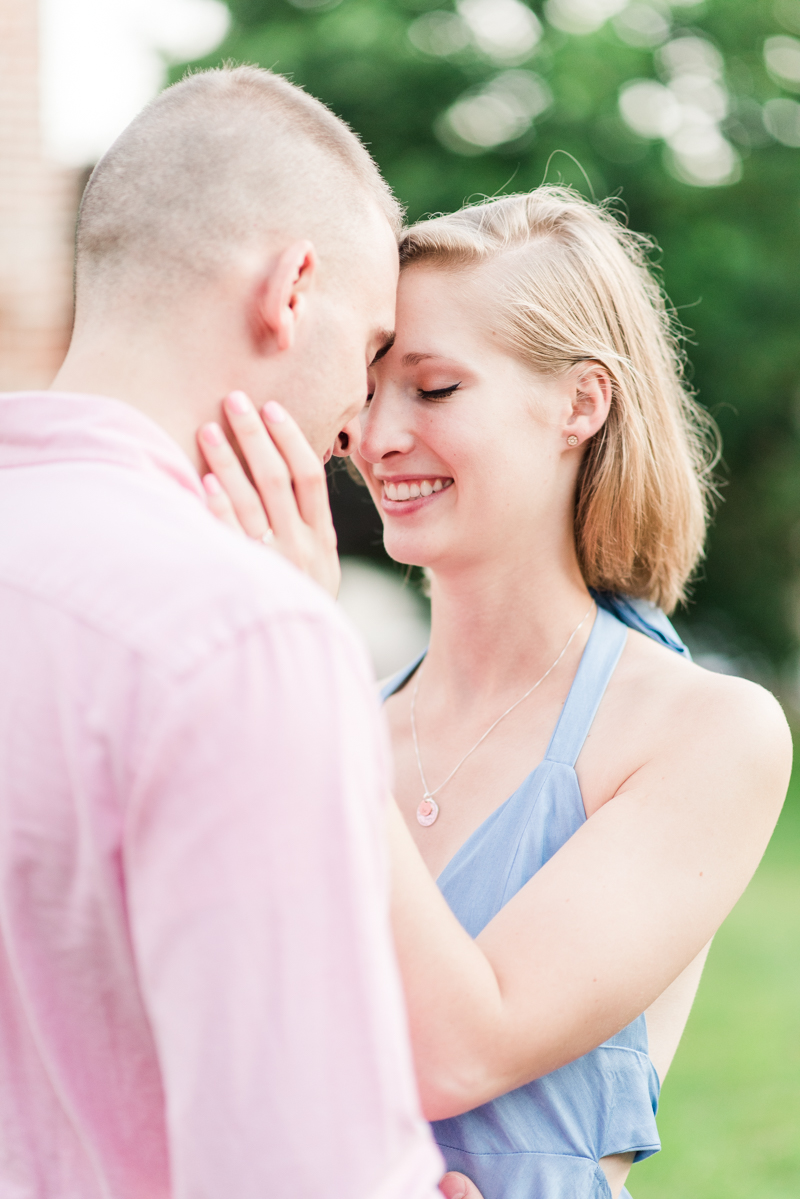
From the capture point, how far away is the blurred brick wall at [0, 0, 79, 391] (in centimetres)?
658

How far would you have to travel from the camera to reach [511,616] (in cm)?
274

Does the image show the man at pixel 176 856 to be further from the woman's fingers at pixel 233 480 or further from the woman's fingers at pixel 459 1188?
the woman's fingers at pixel 459 1188

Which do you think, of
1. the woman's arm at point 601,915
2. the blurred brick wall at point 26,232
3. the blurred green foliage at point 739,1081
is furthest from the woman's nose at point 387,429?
the blurred brick wall at point 26,232

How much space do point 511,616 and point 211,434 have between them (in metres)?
1.29

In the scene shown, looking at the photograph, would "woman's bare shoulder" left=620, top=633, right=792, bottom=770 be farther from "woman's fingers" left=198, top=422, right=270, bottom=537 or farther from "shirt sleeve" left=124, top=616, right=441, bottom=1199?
"shirt sleeve" left=124, top=616, right=441, bottom=1199

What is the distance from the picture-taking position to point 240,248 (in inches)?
63.6

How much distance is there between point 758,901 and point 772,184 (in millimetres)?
10648

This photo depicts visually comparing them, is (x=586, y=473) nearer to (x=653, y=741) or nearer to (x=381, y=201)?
(x=653, y=741)

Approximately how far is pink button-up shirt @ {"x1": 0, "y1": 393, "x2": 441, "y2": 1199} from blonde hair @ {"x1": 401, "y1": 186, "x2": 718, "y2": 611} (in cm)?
162

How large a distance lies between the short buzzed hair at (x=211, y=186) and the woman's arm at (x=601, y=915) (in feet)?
2.83

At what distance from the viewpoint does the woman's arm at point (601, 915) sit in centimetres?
161

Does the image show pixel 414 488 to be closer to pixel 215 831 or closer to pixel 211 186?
pixel 211 186

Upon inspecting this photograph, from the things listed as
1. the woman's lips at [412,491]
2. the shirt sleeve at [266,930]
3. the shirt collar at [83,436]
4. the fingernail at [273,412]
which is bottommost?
the woman's lips at [412,491]

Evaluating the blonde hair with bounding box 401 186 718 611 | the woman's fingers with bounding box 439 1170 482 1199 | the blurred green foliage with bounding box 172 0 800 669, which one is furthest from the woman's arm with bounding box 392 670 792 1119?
the blurred green foliage with bounding box 172 0 800 669
